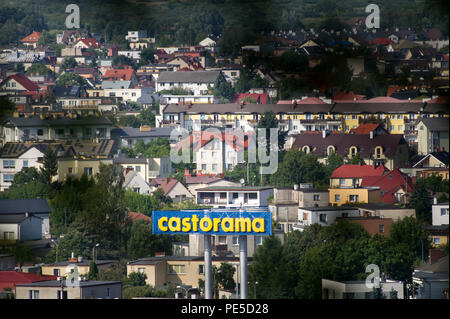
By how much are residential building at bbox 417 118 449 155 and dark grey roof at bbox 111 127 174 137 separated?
12.3ft

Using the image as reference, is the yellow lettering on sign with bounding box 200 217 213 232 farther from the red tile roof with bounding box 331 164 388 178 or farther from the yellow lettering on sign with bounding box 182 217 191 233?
the red tile roof with bounding box 331 164 388 178

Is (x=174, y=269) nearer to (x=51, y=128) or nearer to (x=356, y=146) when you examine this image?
(x=51, y=128)

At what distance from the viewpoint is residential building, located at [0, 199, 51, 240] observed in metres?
9.84

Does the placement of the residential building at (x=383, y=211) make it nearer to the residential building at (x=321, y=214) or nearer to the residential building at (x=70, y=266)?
the residential building at (x=321, y=214)

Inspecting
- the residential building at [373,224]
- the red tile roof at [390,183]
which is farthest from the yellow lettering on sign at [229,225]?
the red tile roof at [390,183]

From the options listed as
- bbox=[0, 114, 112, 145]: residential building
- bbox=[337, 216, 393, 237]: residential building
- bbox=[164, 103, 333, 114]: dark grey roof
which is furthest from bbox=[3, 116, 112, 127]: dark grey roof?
bbox=[337, 216, 393, 237]: residential building

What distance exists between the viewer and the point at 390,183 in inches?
502

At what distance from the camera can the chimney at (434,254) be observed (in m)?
10.1

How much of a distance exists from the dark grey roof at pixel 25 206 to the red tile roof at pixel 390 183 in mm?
3749

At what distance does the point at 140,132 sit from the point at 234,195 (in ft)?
10.2

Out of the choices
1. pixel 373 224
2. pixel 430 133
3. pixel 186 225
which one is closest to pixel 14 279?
pixel 186 225
